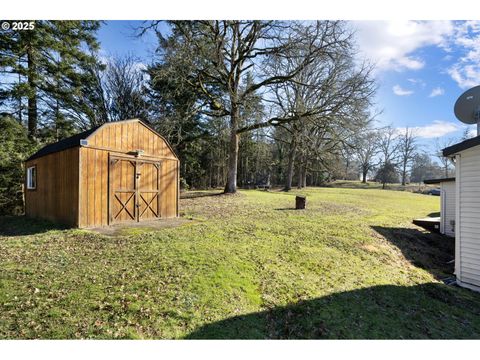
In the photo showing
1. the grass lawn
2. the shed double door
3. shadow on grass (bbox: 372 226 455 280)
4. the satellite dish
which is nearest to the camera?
the grass lawn

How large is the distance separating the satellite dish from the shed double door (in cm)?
930

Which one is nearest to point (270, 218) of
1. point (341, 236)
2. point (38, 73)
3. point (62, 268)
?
point (341, 236)

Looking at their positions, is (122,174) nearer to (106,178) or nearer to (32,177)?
(106,178)

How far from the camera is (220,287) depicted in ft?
14.5

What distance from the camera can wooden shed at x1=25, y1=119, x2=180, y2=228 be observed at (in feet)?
24.3

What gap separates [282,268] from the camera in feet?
18.4

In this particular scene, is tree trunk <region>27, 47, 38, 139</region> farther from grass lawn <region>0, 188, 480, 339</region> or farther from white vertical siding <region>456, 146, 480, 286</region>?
white vertical siding <region>456, 146, 480, 286</region>

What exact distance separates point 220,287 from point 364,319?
2.37 metres

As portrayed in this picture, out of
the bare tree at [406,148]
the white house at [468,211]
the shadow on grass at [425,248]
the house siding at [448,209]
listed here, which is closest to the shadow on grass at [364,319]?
the white house at [468,211]

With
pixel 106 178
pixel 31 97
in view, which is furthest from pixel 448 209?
pixel 31 97

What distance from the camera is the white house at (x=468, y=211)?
5.87 m

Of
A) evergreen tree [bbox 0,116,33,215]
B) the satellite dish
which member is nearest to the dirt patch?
evergreen tree [bbox 0,116,33,215]

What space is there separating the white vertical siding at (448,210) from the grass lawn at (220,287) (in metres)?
3.60

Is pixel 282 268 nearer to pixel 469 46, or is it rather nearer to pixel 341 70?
pixel 469 46
